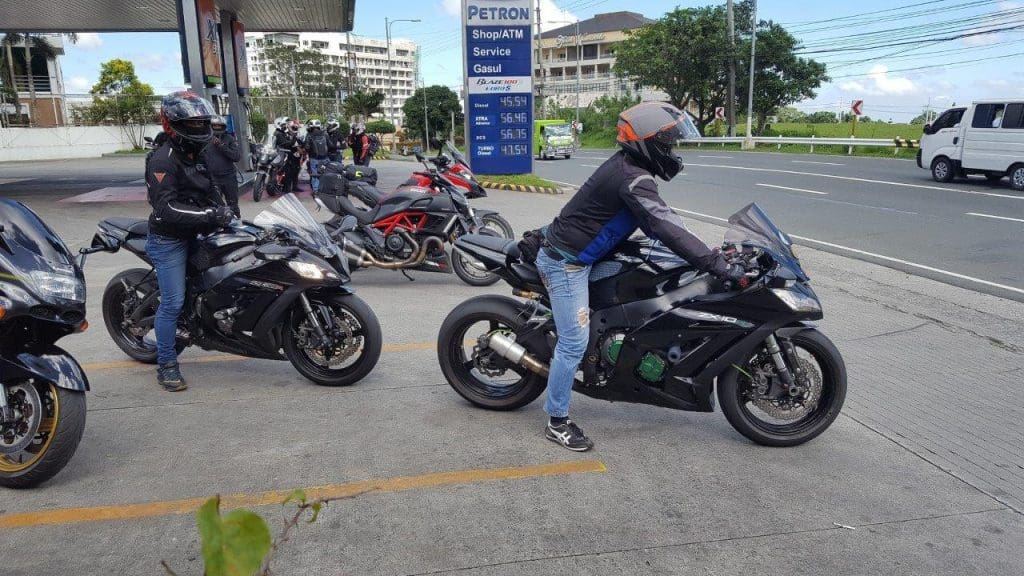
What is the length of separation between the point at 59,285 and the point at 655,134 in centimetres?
287

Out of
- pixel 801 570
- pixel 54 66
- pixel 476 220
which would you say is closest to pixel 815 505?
pixel 801 570

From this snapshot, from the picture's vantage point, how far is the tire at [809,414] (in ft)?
12.9

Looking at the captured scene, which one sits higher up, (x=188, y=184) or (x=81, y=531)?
(x=188, y=184)

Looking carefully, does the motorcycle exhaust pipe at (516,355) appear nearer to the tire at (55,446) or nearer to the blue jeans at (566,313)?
the blue jeans at (566,313)

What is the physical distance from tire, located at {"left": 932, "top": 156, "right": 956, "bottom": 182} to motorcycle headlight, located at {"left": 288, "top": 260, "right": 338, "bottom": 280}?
1863 centimetres

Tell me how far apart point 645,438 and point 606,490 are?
2.27ft

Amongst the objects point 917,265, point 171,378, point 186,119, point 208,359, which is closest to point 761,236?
point 186,119

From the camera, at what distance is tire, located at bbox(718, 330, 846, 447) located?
12.9ft

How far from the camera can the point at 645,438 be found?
4246 millimetres

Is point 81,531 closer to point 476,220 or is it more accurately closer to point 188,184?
point 188,184

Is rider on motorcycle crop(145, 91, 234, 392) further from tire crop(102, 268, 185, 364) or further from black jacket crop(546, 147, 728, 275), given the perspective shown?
black jacket crop(546, 147, 728, 275)

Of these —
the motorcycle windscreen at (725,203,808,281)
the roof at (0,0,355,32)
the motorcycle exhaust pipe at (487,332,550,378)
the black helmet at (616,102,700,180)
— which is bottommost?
the motorcycle exhaust pipe at (487,332,550,378)

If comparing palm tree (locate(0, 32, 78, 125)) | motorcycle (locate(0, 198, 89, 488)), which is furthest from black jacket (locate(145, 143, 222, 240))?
palm tree (locate(0, 32, 78, 125))

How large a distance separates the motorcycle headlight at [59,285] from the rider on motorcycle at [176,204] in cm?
111
